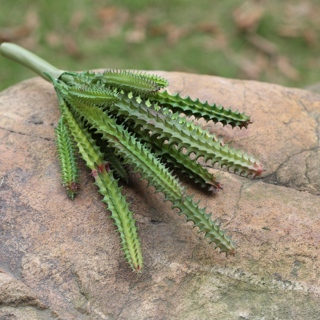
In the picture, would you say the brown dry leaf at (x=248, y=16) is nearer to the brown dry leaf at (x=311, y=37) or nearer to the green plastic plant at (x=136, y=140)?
the brown dry leaf at (x=311, y=37)

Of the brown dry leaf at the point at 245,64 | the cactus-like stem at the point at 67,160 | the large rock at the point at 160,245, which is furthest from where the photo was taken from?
the brown dry leaf at the point at 245,64

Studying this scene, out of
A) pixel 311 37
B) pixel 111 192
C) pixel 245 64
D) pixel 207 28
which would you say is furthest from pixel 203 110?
pixel 311 37

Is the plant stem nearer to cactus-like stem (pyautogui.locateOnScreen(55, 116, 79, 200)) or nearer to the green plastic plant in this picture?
the green plastic plant

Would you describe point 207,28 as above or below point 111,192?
above

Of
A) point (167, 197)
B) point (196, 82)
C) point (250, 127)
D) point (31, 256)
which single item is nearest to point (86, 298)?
point (31, 256)

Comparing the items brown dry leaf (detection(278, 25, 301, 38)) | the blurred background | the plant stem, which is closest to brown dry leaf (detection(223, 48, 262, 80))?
the blurred background

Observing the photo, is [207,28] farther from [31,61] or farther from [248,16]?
[31,61]

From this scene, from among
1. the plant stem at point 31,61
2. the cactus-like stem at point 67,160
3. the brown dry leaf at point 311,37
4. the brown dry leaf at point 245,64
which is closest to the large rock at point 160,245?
the cactus-like stem at point 67,160

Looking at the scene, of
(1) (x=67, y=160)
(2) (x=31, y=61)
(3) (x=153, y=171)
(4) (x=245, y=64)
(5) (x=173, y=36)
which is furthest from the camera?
(5) (x=173, y=36)
